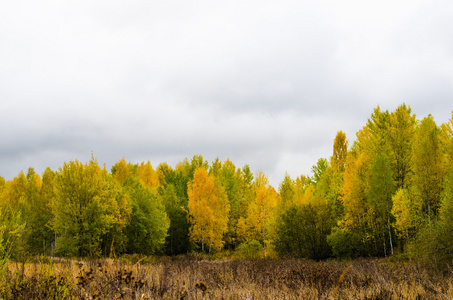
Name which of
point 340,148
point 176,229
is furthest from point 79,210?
point 340,148

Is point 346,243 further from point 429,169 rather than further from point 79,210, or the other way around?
point 79,210

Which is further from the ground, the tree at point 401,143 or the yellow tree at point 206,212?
the tree at point 401,143

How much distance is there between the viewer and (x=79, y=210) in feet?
84.8

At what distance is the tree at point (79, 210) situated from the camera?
83.6 feet

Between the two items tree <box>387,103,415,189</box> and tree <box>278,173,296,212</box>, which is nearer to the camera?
tree <box>387,103,415,189</box>

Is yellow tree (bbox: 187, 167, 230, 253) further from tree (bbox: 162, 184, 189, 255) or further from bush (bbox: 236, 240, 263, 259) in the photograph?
tree (bbox: 162, 184, 189, 255)

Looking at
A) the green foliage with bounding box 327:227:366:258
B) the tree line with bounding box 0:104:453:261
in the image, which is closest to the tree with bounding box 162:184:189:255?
the tree line with bounding box 0:104:453:261

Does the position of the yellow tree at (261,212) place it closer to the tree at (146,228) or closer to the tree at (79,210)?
the tree at (146,228)

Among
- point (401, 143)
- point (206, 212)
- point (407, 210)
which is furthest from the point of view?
point (206, 212)

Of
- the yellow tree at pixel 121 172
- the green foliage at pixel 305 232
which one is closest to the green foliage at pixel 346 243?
the green foliage at pixel 305 232

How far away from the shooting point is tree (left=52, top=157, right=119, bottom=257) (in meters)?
25.5

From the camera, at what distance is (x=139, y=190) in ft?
111

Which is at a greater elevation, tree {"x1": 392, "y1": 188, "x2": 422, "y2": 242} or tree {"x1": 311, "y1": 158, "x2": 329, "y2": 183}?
tree {"x1": 311, "y1": 158, "x2": 329, "y2": 183}

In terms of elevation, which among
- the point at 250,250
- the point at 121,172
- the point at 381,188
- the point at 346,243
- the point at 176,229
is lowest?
the point at 250,250
